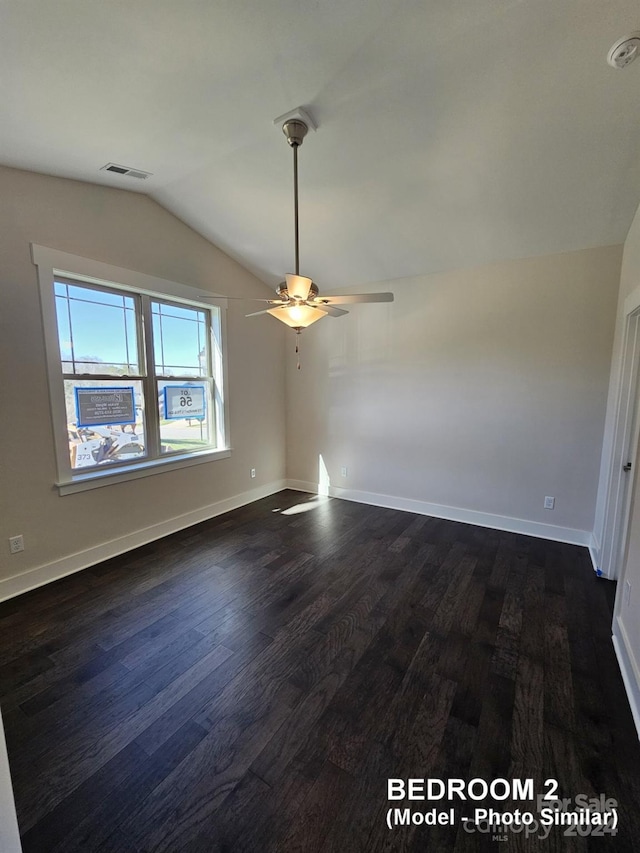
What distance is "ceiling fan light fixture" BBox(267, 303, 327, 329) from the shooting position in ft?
7.39

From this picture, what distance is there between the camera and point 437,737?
62.6 inches

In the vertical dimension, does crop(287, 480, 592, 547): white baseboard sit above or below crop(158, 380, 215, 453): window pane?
below

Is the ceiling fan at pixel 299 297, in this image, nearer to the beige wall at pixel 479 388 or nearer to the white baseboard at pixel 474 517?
the beige wall at pixel 479 388

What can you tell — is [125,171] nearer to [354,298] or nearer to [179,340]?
[179,340]

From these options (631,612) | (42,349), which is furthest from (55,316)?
(631,612)

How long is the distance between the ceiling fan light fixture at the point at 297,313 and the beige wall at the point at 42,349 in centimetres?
183

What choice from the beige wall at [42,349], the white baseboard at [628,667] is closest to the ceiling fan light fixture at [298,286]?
the beige wall at [42,349]

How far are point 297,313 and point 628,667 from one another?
2.68 m

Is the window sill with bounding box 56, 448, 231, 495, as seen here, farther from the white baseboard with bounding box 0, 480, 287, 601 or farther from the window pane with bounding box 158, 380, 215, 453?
the white baseboard with bounding box 0, 480, 287, 601

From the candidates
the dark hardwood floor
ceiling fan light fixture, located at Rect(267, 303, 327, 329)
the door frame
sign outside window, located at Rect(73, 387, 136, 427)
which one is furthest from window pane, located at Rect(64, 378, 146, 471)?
the door frame

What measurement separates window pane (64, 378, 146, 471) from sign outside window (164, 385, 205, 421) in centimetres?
30

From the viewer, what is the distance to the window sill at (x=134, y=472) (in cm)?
291

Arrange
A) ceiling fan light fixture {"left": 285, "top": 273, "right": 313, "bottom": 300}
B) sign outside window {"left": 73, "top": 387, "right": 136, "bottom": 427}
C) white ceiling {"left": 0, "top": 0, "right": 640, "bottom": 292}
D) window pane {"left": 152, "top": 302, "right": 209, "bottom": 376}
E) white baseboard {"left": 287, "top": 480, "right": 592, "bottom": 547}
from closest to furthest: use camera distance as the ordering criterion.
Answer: white ceiling {"left": 0, "top": 0, "right": 640, "bottom": 292} → ceiling fan light fixture {"left": 285, "top": 273, "right": 313, "bottom": 300} → sign outside window {"left": 73, "top": 387, "right": 136, "bottom": 427} → white baseboard {"left": 287, "top": 480, "right": 592, "bottom": 547} → window pane {"left": 152, "top": 302, "right": 209, "bottom": 376}

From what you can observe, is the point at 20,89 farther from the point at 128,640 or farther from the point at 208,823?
the point at 208,823
